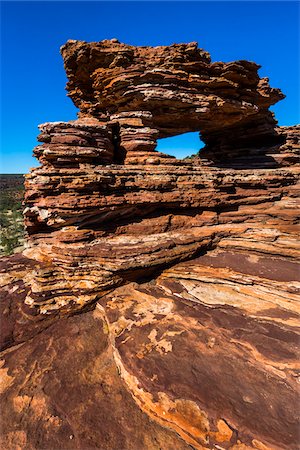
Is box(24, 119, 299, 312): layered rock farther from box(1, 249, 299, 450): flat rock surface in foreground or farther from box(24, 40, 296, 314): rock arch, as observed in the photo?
box(1, 249, 299, 450): flat rock surface in foreground

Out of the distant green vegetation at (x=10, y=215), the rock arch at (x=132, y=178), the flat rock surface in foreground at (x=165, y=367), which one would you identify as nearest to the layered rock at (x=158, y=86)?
the rock arch at (x=132, y=178)

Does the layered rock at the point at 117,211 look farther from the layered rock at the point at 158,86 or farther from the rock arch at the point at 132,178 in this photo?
the layered rock at the point at 158,86

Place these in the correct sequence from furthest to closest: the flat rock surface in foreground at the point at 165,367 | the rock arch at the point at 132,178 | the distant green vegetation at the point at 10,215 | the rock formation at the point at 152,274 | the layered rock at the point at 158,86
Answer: the distant green vegetation at the point at 10,215, the layered rock at the point at 158,86, the rock arch at the point at 132,178, the rock formation at the point at 152,274, the flat rock surface in foreground at the point at 165,367

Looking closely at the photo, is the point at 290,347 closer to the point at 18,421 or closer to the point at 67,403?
the point at 67,403

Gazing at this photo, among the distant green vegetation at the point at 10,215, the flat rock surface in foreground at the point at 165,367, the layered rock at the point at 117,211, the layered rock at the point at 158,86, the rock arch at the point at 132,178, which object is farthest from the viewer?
the distant green vegetation at the point at 10,215

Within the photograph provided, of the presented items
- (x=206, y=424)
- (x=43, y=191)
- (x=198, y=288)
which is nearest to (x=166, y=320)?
(x=198, y=288)

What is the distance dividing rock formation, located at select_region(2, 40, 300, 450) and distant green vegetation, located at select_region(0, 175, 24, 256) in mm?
44545

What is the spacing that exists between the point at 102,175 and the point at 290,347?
1266cm

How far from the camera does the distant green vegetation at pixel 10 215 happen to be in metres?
63.8

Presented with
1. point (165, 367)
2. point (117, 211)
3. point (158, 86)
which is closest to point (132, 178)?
point (117, 211)

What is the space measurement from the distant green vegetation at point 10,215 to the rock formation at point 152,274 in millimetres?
44545

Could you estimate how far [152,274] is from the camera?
14.6 meters

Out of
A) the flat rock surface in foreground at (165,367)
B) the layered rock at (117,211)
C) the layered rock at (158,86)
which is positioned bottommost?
the flat rock surface in foreground at (165,367)

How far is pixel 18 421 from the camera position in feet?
27.3
